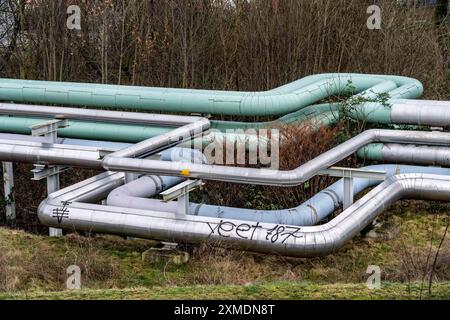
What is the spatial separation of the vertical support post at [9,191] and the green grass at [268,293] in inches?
172

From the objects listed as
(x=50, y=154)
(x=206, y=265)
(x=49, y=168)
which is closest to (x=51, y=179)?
(x=49, y=168)

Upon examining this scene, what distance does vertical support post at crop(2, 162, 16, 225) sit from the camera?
33.9ft

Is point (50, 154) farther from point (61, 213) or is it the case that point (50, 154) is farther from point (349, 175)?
point (349, 175)

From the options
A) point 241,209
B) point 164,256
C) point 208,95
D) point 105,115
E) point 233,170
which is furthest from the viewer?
point 208,95

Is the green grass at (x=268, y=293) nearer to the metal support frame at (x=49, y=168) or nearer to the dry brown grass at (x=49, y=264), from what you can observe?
the dry brown grass at (x=49, y=264)

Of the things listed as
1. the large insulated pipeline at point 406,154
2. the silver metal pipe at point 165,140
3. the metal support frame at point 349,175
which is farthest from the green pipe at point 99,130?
the metal support frame at point 349,175

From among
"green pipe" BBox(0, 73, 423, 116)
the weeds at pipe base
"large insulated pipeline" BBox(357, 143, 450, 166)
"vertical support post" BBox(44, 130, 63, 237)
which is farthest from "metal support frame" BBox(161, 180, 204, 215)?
"large insulated pipeline" BBox(357, 143, 450, 166)

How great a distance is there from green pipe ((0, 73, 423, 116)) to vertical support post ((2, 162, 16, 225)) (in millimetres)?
1332

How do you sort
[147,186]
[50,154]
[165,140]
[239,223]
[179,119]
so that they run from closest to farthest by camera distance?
1. [239,223]
2. [165,140]
3. [147,186]
4. [50,154]
5. [179,119]

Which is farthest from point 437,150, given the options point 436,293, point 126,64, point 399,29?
point 126,64

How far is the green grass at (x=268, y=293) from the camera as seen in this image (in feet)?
18.6

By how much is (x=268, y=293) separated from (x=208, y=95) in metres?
5.03

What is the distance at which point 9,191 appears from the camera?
33.9 feet

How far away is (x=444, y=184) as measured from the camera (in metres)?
8.74
